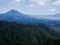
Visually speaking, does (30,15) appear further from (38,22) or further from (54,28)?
(54,28)

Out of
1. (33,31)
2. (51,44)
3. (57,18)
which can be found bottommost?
(51,44)

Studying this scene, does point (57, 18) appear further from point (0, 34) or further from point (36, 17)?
point (0, 34)

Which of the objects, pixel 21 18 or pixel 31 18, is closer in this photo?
pixel 31 18

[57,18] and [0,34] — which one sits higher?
[57,18]

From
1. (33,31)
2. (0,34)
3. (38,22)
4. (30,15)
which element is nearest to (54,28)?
(38,22)

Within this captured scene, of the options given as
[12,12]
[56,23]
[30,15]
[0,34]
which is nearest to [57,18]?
[56,23]

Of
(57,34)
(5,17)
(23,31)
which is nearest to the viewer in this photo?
(57,34)

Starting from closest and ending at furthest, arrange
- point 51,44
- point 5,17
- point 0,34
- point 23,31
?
point 51,44
point 5,17
point 0,34
point 23,31

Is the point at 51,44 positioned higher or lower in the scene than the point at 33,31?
lower

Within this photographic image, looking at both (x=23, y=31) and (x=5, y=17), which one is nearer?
(x=5, y=17)
